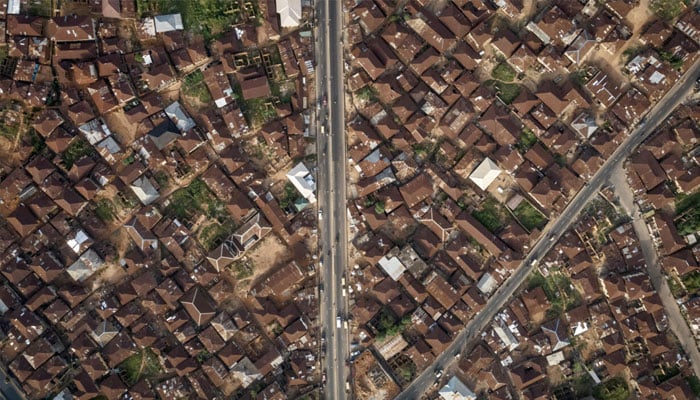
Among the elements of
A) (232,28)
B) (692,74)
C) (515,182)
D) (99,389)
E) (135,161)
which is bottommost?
(99,389)

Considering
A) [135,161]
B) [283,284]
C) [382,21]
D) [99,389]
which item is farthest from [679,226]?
[99,389]

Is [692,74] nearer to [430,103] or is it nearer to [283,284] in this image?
[430,103]

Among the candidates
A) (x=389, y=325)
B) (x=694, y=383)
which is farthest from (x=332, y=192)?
(x=694, y=383)

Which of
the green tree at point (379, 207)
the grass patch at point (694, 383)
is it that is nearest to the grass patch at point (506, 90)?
the green tree at point (379, 207)

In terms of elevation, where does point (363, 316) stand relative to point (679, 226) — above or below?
below

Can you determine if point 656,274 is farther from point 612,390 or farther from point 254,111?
point 254,111

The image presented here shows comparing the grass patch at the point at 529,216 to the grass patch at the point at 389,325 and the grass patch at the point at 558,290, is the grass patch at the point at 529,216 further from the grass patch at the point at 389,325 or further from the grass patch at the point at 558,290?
the grass patch at the point at 389,325
